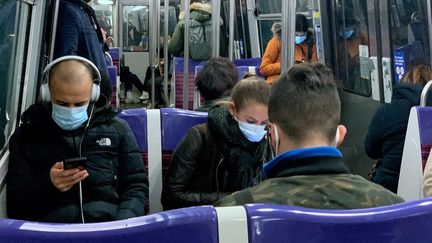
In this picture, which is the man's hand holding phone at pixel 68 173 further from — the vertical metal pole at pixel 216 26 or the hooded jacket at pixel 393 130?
the vertical metal pole at pixel 216 26

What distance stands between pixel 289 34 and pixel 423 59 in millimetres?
925

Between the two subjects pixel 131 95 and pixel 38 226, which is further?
pixel 131 95

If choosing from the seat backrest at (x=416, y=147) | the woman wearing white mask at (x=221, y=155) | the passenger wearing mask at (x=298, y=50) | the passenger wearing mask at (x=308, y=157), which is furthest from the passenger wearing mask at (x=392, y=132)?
the passenger wearing mask at (x=298, y=50)

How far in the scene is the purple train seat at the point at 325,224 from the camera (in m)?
1.14

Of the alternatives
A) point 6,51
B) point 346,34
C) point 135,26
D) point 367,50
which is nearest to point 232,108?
point 6,51

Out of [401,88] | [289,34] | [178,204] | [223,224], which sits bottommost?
[178,204]

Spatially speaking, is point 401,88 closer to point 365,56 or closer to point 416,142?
point 416,142

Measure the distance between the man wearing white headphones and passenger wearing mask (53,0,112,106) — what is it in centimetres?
96

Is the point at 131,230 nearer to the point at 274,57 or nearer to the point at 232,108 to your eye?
A: the point at 232,108

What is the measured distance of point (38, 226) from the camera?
1092 mm

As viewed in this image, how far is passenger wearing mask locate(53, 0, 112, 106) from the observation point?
10.6 feet

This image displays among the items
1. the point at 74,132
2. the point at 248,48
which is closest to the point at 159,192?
the point at 74,132

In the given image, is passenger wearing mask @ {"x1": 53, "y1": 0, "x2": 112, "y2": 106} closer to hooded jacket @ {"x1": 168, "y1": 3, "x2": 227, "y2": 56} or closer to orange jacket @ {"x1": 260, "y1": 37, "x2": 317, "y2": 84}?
orange jacket @ {"x1": 260, "y1": 37, "x2": 317, "y2": 84}

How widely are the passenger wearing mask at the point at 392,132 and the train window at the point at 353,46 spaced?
1.35 m
